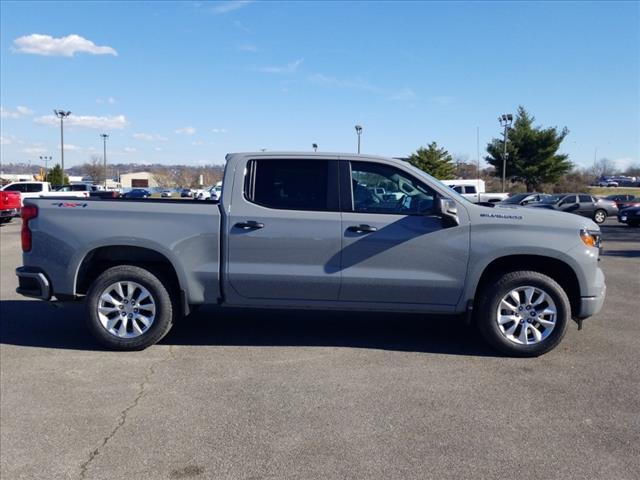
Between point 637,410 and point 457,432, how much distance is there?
1.48 m

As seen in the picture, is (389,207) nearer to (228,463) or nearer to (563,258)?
(563,258)

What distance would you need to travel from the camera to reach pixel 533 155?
5850cm

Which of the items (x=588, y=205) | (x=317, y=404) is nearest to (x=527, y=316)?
(x=317, y=404)

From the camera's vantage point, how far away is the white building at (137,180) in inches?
5418

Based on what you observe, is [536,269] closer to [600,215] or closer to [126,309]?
[126,309]

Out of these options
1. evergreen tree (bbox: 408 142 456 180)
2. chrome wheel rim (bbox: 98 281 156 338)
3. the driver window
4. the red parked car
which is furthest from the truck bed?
evergreen tree (bbox: 408 142 456 180)

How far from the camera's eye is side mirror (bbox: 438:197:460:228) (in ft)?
18.1

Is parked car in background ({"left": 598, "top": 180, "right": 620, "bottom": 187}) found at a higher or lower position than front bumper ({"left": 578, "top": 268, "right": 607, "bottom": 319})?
higher

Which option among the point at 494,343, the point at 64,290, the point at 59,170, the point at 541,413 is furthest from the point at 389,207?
the point at 59,170

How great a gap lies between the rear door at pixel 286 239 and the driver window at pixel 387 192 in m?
0.23

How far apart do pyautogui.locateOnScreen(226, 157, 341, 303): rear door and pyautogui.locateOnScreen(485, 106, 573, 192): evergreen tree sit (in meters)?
55.1

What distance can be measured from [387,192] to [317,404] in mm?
2305

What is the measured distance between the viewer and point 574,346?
613 cm

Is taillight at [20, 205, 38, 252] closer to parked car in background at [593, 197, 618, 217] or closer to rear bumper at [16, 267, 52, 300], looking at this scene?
rear bumper at [16, 267, 52, 300]
